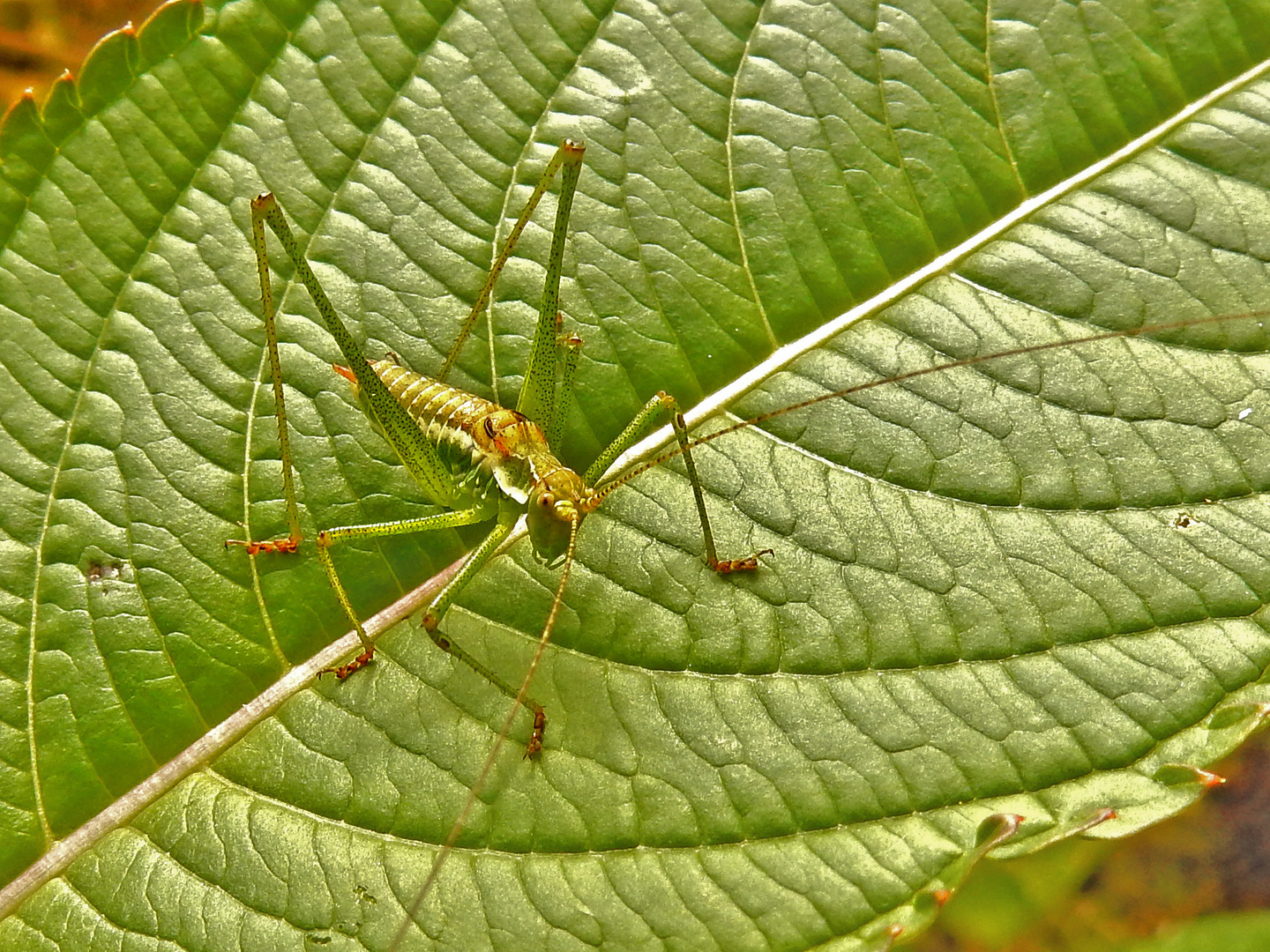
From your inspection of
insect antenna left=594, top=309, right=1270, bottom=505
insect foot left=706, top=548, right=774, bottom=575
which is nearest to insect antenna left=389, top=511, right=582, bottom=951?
insect antenna left=594, top=309, right=1270, bottom=505

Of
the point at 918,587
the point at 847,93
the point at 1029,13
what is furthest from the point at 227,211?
the point at 1029,13

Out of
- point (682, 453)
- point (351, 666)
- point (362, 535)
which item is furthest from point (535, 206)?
point (351, 666)

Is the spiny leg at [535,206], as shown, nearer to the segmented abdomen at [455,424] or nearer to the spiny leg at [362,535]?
the segmented abdomen at [455,424]

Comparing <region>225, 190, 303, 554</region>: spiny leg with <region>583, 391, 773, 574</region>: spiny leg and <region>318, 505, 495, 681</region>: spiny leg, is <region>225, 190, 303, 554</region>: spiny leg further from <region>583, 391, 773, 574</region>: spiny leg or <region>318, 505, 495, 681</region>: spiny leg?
<region>583, 391, 773, 574</region>: spiny leg

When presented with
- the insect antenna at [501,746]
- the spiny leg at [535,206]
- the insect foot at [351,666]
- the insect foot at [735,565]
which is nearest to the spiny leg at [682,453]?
the insect foot at [735,565]

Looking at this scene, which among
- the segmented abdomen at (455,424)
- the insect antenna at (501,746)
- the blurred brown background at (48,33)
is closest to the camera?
the insect antenna at (501,746)

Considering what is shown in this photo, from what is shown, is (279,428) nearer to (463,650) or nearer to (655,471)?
(463,650)
